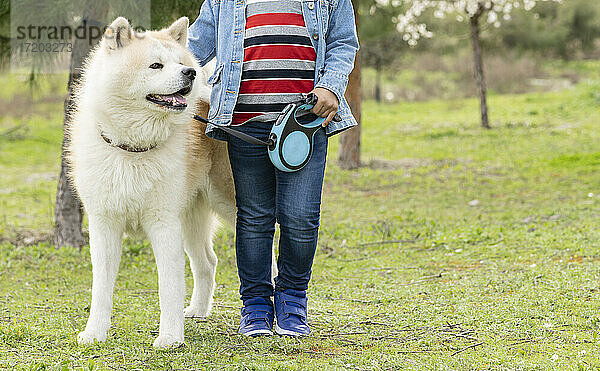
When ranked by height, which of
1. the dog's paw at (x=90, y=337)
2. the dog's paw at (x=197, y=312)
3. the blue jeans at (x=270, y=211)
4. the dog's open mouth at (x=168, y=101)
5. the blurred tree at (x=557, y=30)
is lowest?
the dog's paw at (x=197, y=312)

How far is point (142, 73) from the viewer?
290 centimetres

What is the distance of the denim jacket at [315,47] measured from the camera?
9.89ft

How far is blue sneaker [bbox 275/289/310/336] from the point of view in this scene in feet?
10.4

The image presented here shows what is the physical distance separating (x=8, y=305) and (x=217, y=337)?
156 cm

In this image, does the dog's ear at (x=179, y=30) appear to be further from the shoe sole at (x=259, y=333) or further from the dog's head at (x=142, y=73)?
the shoe sole at (x=259, y=333)

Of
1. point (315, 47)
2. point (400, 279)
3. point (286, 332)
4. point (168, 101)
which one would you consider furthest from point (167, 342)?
point (400, 279)

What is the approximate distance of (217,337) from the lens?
10.5ft

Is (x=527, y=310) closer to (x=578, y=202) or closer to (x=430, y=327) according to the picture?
(x=430, y=327)

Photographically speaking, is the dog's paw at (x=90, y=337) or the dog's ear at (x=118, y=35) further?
the dog's paw at (x=90, y=337)

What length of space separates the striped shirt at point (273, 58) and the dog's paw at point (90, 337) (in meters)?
1.18

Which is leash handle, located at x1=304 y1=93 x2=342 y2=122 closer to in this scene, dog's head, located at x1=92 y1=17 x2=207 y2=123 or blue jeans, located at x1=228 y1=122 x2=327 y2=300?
blue jeans, located at x1=228 y1=122 x2=327 y2=300

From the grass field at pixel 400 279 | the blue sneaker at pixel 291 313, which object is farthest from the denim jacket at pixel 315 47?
the grass field at pixel 400 279

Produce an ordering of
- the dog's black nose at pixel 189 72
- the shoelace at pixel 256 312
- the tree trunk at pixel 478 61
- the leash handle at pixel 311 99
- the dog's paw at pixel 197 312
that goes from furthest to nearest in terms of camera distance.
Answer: the tree trunk at pixel 478 61, the dog's paw at pixel 197 312, the shoelace at pixel 256 312, the leash handle at pixel 311 99, the dog's black nose at pixel 189 72

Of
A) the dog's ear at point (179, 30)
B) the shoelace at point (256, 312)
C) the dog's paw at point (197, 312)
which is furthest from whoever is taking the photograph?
the dog's paw at point (197, 312)
